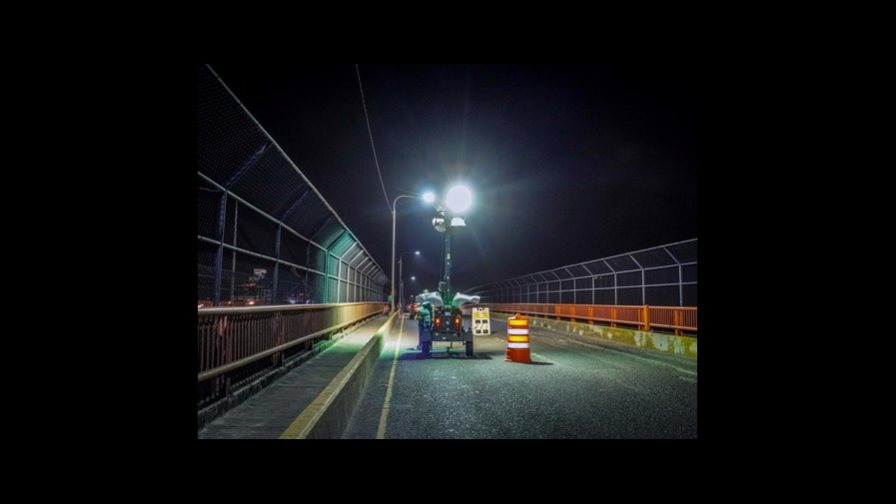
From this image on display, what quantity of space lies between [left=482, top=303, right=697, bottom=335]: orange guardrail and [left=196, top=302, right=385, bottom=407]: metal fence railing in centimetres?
1092

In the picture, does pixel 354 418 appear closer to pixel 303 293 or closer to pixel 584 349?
pixel 303 293

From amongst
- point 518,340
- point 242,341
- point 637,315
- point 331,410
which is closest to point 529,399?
point 331,410

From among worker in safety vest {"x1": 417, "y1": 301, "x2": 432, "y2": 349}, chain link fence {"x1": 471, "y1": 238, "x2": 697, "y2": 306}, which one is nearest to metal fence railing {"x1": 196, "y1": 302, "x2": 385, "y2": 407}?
worker in safety vest {"x1": 417, "y1": 301, "x2": 432, "y2": 349}

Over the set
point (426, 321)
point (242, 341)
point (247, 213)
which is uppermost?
point (247, 213)

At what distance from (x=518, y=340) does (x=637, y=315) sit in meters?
8.48

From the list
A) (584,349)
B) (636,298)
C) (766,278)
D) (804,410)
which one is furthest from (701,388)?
(636,298)

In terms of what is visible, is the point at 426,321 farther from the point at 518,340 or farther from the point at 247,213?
the point at 247,213

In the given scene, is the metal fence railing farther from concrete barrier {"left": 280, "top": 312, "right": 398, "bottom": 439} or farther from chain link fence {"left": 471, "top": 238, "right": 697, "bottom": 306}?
chain link fence {"left": 471, "top": 238, "right": 697, "bottom": 306}

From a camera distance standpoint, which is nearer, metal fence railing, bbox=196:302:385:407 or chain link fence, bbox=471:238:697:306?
metal fence railing, bbox=196:302:385:407

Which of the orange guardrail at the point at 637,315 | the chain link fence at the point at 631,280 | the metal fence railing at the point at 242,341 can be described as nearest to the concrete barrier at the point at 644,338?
the orange guardrail at the point at 637,315

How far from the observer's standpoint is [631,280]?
21.6 m

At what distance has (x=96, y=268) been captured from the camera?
9.38 ft

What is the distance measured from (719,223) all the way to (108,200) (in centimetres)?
364

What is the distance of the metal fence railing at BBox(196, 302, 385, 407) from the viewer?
512 centimetres
